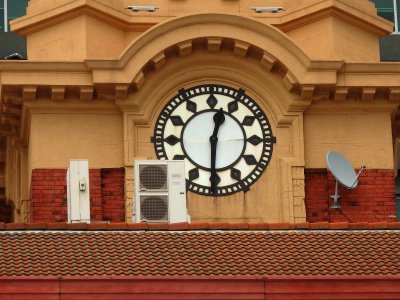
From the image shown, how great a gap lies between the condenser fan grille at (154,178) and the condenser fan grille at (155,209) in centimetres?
24

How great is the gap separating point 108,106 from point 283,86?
3108mm

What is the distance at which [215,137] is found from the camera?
167ft

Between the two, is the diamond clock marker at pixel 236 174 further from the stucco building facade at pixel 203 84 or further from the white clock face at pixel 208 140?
the stucco building facade at pixel 203 84

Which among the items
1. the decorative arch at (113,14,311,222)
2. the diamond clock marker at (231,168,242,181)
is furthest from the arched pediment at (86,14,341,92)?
the diamond clock marker at (231,168,242,181)

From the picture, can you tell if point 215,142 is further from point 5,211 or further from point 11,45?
point 11,45

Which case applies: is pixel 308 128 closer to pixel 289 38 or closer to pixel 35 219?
pixel 289 38

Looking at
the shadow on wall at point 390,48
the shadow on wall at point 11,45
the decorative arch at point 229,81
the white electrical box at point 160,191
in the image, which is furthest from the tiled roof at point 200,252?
the shadow on wall at point 390,48


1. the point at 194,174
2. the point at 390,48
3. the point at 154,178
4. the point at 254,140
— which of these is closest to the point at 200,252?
the point at 154,178

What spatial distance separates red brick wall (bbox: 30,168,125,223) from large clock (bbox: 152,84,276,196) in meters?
0.98

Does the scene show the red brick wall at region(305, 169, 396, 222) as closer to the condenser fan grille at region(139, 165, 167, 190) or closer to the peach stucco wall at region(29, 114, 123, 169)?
the condenser fan grille at region(139, 165, 167, 190)

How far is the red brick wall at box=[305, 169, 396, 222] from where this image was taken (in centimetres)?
5078

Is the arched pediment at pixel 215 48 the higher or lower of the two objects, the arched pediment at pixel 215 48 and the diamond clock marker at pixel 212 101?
the higher

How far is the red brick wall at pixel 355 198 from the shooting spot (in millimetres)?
50781

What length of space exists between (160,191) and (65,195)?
7.16 ft
